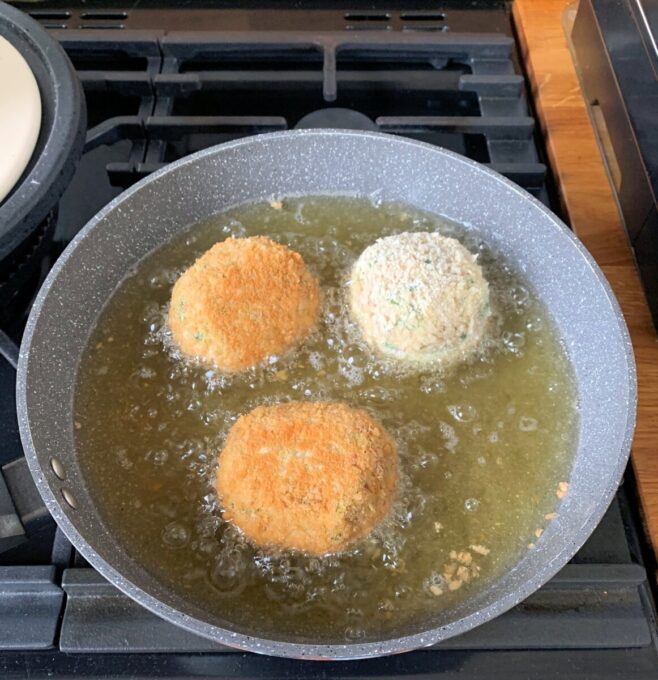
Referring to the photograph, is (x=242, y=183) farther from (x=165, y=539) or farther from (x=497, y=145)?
(x=165, y=539)

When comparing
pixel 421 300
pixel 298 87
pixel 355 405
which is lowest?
pixel 355 405

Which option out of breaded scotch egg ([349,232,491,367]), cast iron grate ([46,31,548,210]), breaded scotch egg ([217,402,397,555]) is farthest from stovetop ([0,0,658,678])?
breaded scotch egg ([349,232,491,367])

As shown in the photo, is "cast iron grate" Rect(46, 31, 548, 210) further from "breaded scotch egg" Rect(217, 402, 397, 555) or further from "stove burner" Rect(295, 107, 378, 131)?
"breaded scotch egg" Rect(217, 402, 397, 555)

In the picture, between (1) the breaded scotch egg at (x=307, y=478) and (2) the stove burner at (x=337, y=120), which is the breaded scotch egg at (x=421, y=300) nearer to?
(1) the breaded scotch egg at (x=307, y=478)

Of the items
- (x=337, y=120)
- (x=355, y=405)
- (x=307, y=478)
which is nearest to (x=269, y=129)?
(x=337, y=120)

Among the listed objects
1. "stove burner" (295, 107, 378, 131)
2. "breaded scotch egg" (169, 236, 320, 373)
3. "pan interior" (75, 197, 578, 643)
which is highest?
"stove burner" (295, 107, 378, 131)

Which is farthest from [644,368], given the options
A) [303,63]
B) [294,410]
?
[303,63]

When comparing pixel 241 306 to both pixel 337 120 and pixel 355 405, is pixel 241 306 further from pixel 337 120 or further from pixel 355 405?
pixel 337 120
